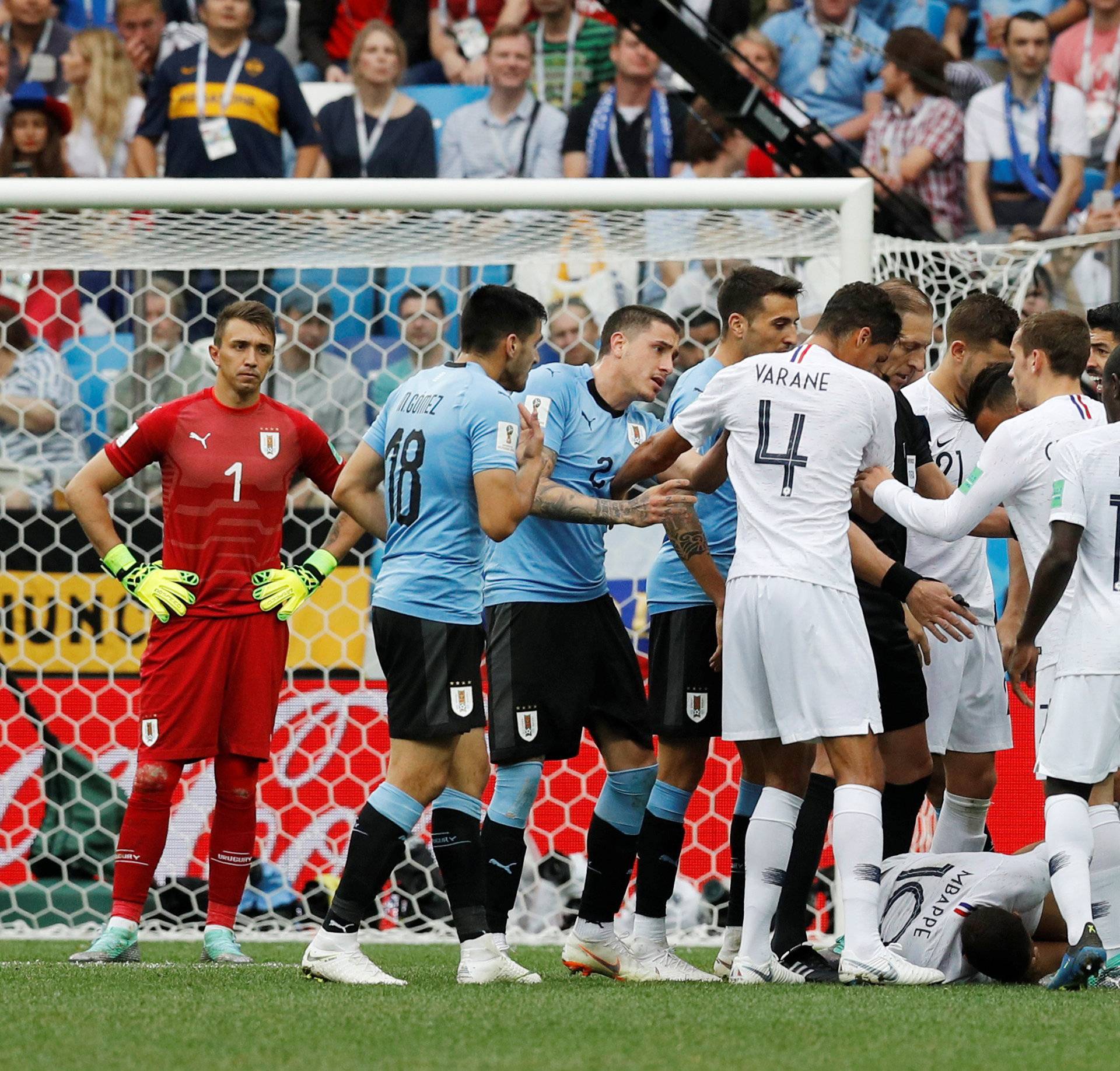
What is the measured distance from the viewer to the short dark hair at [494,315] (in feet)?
15.9

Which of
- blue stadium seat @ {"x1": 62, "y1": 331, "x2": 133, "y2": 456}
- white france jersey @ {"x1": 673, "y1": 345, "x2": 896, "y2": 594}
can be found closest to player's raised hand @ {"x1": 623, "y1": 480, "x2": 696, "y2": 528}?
white france jersey @ {"x1": 673, "y1": 345, "x2": 896, "y2": 594}

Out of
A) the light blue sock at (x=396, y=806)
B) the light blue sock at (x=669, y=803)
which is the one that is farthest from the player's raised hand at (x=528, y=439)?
the light blue sock at (x=669, y=803)

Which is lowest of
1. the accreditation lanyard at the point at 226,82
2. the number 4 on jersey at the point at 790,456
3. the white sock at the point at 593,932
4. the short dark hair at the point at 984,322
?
the white sock at the point at 593,932

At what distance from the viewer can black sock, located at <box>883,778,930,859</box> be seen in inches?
215

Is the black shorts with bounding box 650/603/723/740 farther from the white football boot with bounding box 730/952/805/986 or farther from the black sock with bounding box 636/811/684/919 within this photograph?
the white football boot with bounding box 730/952/805/986

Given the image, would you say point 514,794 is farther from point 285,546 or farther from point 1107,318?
point 285,546

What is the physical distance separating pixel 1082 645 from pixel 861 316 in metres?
1.16

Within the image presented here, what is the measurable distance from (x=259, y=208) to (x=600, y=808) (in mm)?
2881

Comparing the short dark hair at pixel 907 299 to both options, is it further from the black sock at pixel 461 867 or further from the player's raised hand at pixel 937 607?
the black sock at pixel 461 867

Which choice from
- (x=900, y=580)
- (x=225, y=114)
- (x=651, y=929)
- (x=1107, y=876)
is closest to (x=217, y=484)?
(x=651, y=929)

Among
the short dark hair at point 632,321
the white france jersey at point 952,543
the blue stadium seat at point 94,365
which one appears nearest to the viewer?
the short dark hair at point 632,321

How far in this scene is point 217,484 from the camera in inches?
217

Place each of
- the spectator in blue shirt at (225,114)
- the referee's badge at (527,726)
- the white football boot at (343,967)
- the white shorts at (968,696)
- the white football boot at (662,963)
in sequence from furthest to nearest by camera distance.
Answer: the spectator in blue shirt at (225,114) < the white shorts at (968,696) < the white football boot at (662,963) < the referee's badge at (527,726) < the white football boot at (343,967)

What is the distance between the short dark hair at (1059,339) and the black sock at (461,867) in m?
2.21
